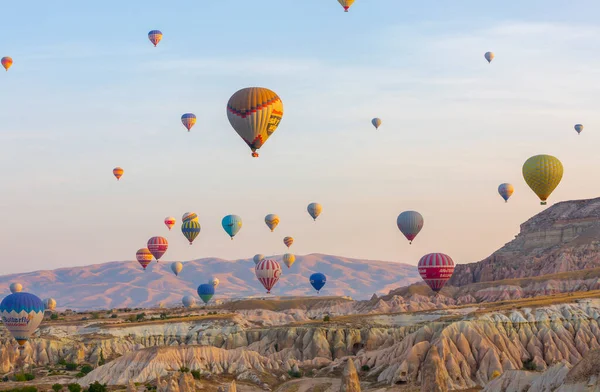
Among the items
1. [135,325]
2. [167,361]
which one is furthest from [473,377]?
[135,325]

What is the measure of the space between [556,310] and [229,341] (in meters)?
54.1

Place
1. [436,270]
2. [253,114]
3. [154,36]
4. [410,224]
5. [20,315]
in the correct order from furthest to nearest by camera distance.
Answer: [410,224] < [154,36] < [436,270] < [20,315] < [253,114]

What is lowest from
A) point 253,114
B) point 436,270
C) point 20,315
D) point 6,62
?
point 20,315

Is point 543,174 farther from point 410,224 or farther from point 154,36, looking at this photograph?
point 154,36

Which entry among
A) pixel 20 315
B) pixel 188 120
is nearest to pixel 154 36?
pixel 188 120

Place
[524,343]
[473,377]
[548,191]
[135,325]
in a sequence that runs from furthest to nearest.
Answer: [135,325]
[548,191]
[524,343]
[473,377]

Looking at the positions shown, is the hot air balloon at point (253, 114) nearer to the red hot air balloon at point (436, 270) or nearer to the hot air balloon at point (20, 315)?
the hot air balloon at point (20, 315)

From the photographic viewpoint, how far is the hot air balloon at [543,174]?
16262cm

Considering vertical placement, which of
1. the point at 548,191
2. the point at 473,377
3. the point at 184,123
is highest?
the point at 184,123

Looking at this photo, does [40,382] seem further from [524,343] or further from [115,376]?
[524,343]

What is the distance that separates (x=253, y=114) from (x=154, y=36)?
6128cm

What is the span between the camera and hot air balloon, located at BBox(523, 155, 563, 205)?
162625 millimetres

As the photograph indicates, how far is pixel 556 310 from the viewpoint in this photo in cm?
14562

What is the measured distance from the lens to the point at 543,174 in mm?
162500
